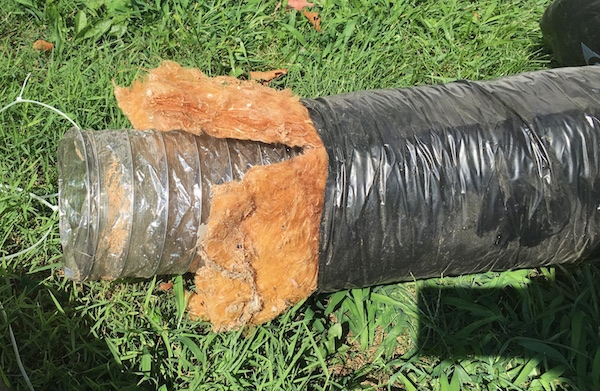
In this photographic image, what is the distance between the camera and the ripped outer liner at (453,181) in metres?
1.88

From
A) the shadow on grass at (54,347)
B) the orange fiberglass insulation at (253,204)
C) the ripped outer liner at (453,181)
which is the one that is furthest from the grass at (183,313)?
the ripped outer liner at (453,181)

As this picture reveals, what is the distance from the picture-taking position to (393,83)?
2.83m

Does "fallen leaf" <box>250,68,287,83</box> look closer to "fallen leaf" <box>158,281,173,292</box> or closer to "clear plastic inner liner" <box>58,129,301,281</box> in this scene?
"clear plastic inner liner" <box>58,129,301,281</box>

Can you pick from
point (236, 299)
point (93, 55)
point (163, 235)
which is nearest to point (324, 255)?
point (236, 299)

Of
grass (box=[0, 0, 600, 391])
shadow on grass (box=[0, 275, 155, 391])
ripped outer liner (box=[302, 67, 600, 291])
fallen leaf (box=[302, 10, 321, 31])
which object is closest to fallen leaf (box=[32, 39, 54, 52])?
grass (box=[0, 0, 600, 391])

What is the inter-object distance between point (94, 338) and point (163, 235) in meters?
0.61

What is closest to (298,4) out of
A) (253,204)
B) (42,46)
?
(42,46)

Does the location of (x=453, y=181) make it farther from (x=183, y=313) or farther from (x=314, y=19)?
(x=314, y=19)

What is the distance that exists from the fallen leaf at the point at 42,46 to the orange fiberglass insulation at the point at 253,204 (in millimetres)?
990

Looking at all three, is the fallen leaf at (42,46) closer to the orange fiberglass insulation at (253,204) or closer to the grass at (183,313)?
the grass at (183,313)

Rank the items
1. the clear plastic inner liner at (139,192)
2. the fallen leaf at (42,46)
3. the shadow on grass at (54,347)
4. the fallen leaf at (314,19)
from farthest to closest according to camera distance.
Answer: the fallen leaf at (314,19)
the fallen leaf at (42,46)
the shadow on grass at (54,347)
the clear plastic inner liner at (139,192)

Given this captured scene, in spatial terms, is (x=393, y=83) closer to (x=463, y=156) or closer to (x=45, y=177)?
(x=463, y=156)

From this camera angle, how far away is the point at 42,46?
270 centimetres

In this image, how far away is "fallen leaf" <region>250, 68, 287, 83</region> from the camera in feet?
9.06
